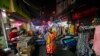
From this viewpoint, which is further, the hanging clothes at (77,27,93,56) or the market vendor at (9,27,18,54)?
the market vendor at (9,27,18,54)

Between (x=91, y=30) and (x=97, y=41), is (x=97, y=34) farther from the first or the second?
(x=91, y=30)

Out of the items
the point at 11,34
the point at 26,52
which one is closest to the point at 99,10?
the point at 26,52

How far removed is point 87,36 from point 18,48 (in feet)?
9.18

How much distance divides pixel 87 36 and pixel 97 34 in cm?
251

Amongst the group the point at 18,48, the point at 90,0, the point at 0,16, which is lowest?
the point at 18,48

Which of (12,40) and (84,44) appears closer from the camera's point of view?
(84,44)

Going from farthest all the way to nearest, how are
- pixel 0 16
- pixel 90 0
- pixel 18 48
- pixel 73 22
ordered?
pixel 73 22 < pixel 90 0 < pixel 18 48 < pixel 0 16

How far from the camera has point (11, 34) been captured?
7.20 m

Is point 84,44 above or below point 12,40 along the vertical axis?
below

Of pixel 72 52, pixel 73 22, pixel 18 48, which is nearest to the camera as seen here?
pixel 18 48

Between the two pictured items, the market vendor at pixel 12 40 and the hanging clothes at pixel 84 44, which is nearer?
the hanging clothes at pixel 84 44

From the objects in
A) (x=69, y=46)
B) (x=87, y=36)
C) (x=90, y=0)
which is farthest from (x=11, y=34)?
(x=69, y=46)

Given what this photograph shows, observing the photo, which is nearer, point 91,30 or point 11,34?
point 91,30

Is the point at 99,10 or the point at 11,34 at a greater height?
the point at 99,10
